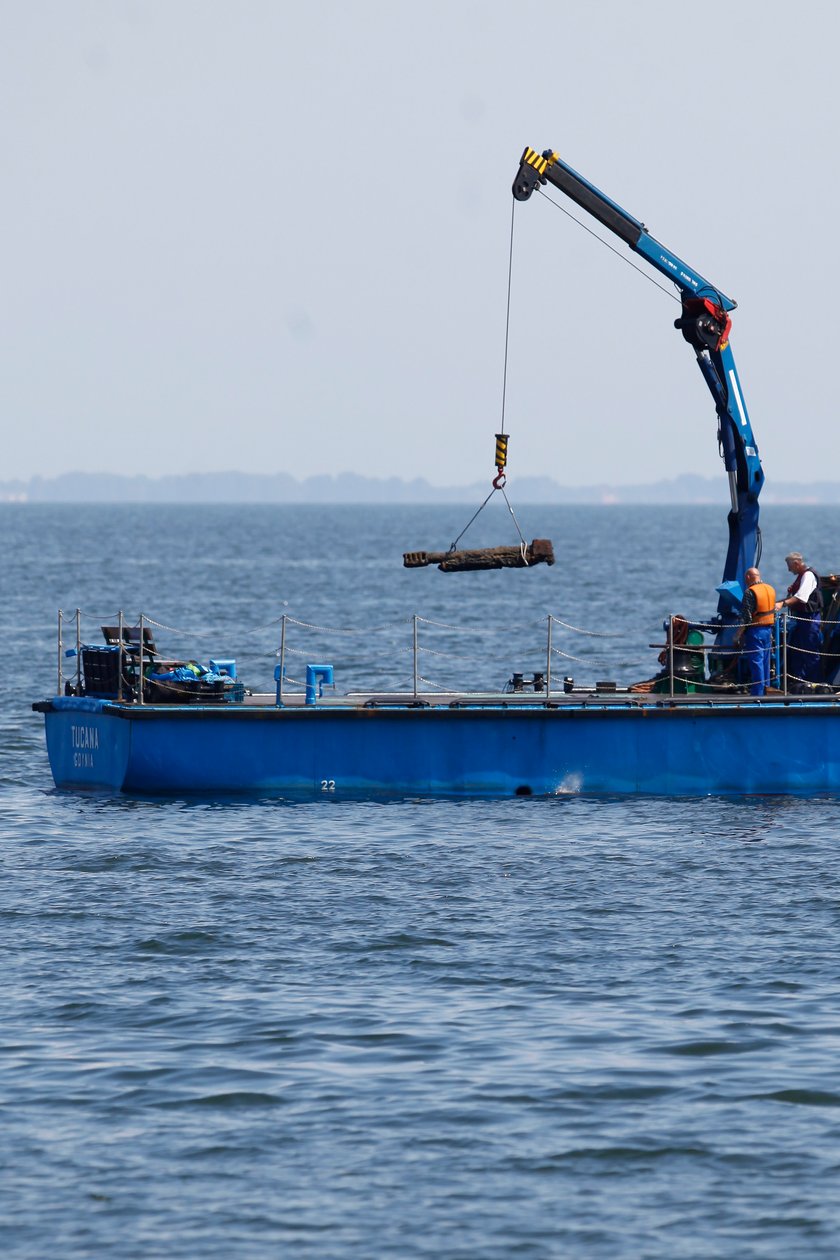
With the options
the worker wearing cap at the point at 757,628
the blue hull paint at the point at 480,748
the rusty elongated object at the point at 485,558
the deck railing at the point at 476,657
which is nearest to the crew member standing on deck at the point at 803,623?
the deck railing at the point at 476,657

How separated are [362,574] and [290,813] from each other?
67.4 m

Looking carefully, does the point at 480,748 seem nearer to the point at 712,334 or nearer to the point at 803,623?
the point at 803,623

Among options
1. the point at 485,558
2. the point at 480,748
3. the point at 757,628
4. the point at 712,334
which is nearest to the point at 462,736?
the point at 480,748

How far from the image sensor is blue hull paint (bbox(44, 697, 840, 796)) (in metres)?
21.2

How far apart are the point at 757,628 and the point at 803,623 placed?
765mm

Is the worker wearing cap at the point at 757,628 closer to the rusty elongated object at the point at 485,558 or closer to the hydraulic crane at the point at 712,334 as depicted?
the hydraulic crane at the point at 712,334

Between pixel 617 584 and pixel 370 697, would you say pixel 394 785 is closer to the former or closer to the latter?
pixel 370 697

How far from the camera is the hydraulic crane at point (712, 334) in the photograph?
2283cm

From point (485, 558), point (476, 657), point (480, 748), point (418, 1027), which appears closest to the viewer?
point (418, 1027)

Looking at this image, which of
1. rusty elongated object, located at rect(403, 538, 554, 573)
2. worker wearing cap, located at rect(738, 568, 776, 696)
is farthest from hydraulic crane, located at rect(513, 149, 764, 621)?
rusty elongated object, located at rect(403, 538, 554, 573)

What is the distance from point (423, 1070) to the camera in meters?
12.0

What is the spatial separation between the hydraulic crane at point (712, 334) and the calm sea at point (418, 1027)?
382 centimetres

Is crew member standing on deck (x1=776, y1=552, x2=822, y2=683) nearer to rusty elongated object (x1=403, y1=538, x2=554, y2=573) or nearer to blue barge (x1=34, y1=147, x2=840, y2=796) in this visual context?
blue barge (x1=34, y1=147, x2=840, y2=796)

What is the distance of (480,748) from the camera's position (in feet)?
70.6
